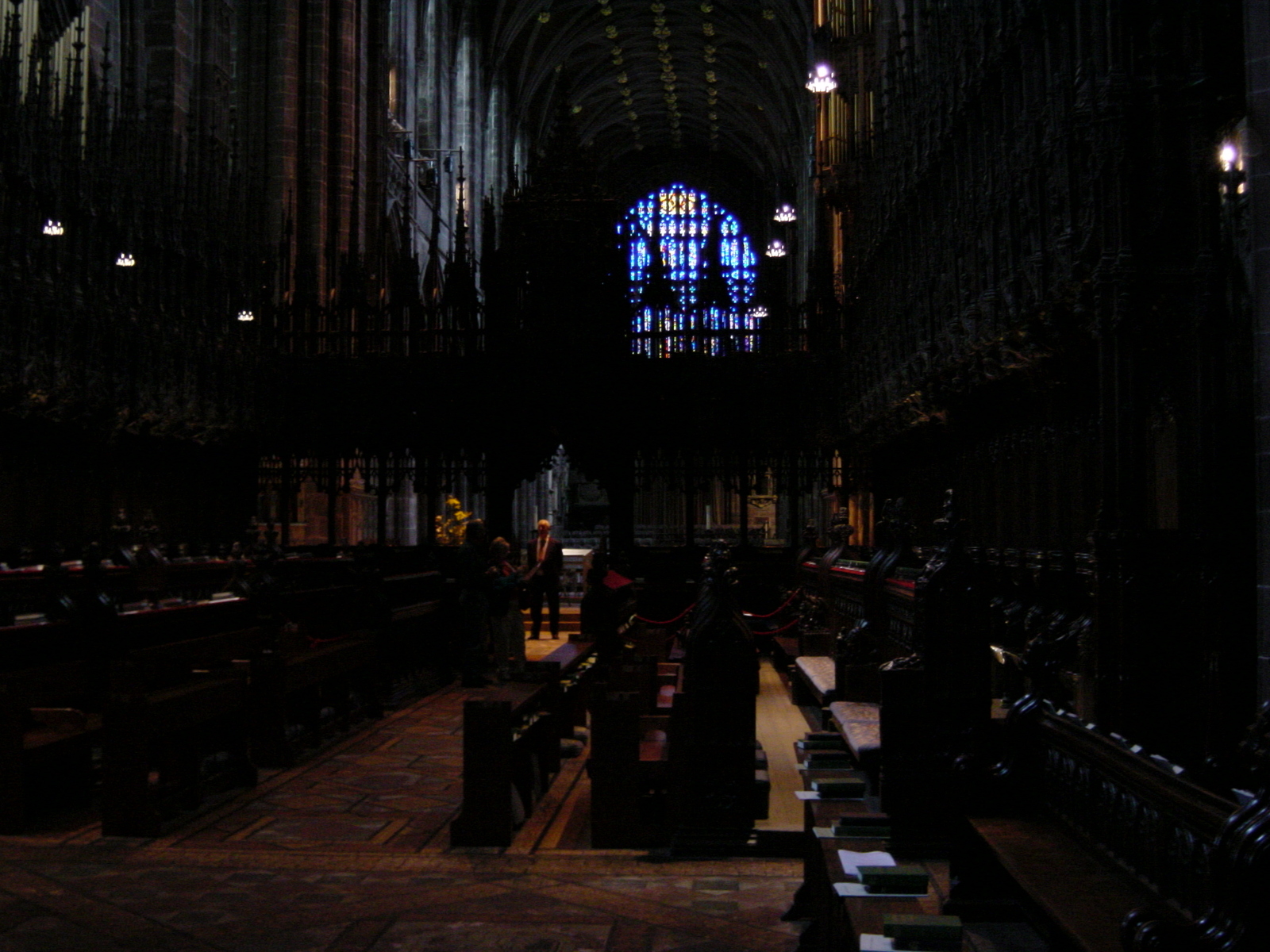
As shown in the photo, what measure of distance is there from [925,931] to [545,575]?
1308 cm

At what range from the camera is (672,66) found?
44531 mm

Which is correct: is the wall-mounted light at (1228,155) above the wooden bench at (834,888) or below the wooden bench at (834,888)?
above

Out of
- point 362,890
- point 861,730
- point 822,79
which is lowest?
point 362,890

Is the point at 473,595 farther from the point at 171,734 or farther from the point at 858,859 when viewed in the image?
the point at 858,859

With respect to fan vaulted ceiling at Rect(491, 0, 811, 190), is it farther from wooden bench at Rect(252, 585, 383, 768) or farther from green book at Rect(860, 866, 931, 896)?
green book at Rect(860, 866, 931, 896)

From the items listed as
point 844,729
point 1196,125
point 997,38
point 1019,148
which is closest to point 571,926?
point 844,729

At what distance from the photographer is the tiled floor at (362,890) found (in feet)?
14.2

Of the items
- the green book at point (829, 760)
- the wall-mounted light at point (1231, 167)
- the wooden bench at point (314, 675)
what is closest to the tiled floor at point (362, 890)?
the green book at point (829, 760)

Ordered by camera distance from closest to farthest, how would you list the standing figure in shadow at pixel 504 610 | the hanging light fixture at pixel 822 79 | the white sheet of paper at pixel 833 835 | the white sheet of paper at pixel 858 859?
the white sheet of paper at pixel 858 859, the white sheet of paper at pixel 833 835, the standing figure in shadow at pixel 504 610, the hanging light fixture at pixel 822 79

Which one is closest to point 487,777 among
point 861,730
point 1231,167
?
point 861,730

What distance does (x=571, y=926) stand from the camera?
450cm

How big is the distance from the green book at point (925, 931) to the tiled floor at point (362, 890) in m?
1.68

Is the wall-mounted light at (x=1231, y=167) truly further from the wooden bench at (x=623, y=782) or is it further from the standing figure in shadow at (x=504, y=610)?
the standing figure in shadow at (x=504, y=610)

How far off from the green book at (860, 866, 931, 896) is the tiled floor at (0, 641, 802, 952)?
4.16 feet
